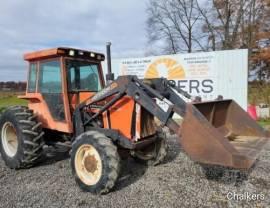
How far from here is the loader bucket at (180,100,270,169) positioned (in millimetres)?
3428

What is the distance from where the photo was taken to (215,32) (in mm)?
28781

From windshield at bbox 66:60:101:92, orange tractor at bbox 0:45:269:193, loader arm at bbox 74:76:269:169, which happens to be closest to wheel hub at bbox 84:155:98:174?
orange tractor at bbox 0:45:269:193

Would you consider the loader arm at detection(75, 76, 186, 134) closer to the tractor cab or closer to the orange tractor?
the orange tractor

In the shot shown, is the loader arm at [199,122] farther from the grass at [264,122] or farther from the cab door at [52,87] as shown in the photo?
the grass at [264,122]

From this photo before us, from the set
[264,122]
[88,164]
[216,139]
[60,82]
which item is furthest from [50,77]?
[264,122]

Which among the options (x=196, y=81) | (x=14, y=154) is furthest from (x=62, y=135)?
(x=196, y=81)

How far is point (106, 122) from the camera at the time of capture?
4.89 m

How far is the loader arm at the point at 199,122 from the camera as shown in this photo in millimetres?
3514

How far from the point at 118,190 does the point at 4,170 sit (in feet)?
8.19

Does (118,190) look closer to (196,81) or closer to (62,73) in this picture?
(62,73)

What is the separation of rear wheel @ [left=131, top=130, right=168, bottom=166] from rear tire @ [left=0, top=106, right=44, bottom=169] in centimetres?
175

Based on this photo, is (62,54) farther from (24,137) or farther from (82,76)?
(24,137)

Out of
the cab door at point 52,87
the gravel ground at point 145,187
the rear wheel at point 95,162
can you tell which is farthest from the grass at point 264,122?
the rear wheel at point 95,162

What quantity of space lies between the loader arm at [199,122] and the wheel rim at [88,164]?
65cm
